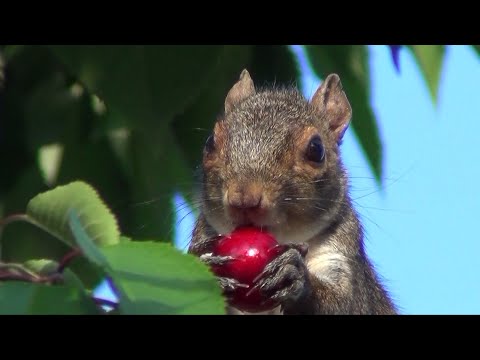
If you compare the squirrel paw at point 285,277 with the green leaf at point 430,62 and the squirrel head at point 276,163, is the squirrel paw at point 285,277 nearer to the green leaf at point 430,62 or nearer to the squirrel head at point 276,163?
the squirrel head at point 276,163

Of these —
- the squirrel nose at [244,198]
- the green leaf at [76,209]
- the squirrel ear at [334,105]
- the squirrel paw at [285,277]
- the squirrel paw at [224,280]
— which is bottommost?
the green leaf at [76,209]

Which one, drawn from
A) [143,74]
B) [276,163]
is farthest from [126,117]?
[276,163]

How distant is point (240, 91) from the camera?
11.3ft

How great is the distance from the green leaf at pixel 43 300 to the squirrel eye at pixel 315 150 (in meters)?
1.61

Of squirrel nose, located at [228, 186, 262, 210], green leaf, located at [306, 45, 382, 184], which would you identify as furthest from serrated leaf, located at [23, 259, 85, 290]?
green leaf, located at [306, 45, 382, 184]

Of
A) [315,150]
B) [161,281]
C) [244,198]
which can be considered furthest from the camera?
[315,150]

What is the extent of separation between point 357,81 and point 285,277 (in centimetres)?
120

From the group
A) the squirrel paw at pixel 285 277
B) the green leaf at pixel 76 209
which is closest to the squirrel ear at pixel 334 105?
the squirrel paw at pixel 285 277

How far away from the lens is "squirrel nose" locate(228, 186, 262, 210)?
2.63 metres

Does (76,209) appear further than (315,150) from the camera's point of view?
No

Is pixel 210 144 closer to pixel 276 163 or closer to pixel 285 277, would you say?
pixel 276 163

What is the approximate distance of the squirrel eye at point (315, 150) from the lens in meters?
3.02

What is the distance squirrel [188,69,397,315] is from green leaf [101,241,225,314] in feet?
2.80

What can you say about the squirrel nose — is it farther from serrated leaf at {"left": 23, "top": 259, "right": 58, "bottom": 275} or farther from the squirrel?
serrated leaf at {"left": 23, "top": 259, "right": 58, "bottom": 275}
